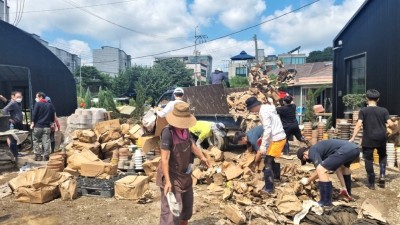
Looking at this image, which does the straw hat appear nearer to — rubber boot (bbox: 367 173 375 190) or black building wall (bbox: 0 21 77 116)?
rubber boot (bbox: 367 173 375 190)

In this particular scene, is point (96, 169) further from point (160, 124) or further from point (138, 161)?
point (160, 124)

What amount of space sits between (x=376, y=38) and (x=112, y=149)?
27.6 ft

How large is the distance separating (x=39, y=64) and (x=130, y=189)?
38.1 feet

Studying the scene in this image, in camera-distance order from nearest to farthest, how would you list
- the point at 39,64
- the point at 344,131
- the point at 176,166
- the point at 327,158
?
1. the point at 176,166
2. the point at 327,158
3. the point at 344,131
4. the point at 39,64

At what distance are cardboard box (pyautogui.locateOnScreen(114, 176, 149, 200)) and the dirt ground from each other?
4.9 inches

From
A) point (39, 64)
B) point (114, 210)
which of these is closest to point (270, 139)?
point (114, 210)

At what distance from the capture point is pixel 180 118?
12.0 ft

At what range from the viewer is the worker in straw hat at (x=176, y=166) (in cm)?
347

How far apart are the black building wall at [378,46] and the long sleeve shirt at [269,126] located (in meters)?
5.26

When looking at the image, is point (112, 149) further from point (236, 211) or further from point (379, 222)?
point (379, 222)

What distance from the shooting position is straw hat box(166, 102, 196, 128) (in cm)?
359

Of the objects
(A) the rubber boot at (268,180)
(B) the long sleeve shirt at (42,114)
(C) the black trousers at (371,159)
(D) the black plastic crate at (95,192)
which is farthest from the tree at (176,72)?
(A) the rubber boot at (268,180)

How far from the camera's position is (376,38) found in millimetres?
10500

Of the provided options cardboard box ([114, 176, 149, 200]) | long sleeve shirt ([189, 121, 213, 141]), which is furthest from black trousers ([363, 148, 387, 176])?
cardboard box ([114, 176, 149, 200])
